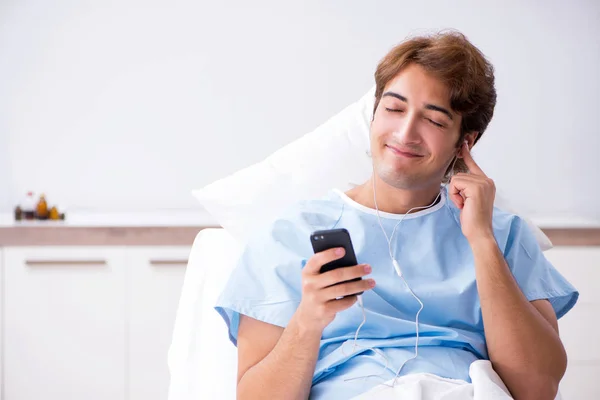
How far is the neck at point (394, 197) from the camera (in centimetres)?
158

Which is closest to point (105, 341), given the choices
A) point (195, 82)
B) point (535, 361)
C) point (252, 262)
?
point (195, 82)

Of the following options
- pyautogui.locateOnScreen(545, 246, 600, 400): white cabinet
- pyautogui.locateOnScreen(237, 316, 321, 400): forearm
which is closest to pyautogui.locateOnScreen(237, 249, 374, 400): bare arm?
pyautogui.locateOnScreen(237, 316, 321, 400): forearm

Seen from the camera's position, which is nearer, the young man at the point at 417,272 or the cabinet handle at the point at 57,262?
the young man at the point at 417,272

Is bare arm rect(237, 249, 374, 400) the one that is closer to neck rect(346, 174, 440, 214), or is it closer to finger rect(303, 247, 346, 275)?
finger rect(303, 247, 346, 275)

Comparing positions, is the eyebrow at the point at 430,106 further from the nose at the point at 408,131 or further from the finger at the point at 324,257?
the finger at the point at 324,257

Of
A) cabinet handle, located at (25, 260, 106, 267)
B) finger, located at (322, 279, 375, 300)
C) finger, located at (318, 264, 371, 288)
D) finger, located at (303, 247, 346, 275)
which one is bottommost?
cabinet handle, located at (25, 260, 106, 267)

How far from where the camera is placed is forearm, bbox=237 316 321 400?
131 centimetres

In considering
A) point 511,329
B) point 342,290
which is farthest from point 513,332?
point 342,290

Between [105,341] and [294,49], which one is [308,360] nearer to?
[105,341]

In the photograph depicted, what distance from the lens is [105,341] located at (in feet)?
8.39

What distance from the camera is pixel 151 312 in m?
2.55

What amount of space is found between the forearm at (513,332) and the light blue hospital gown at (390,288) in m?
0.08

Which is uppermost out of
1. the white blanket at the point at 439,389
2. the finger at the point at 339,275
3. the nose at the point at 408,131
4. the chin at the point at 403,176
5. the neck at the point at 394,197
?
the nose at the point at 408,131

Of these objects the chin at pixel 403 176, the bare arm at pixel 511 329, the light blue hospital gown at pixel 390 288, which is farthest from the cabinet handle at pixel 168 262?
the bare arm at pixel 511 329
